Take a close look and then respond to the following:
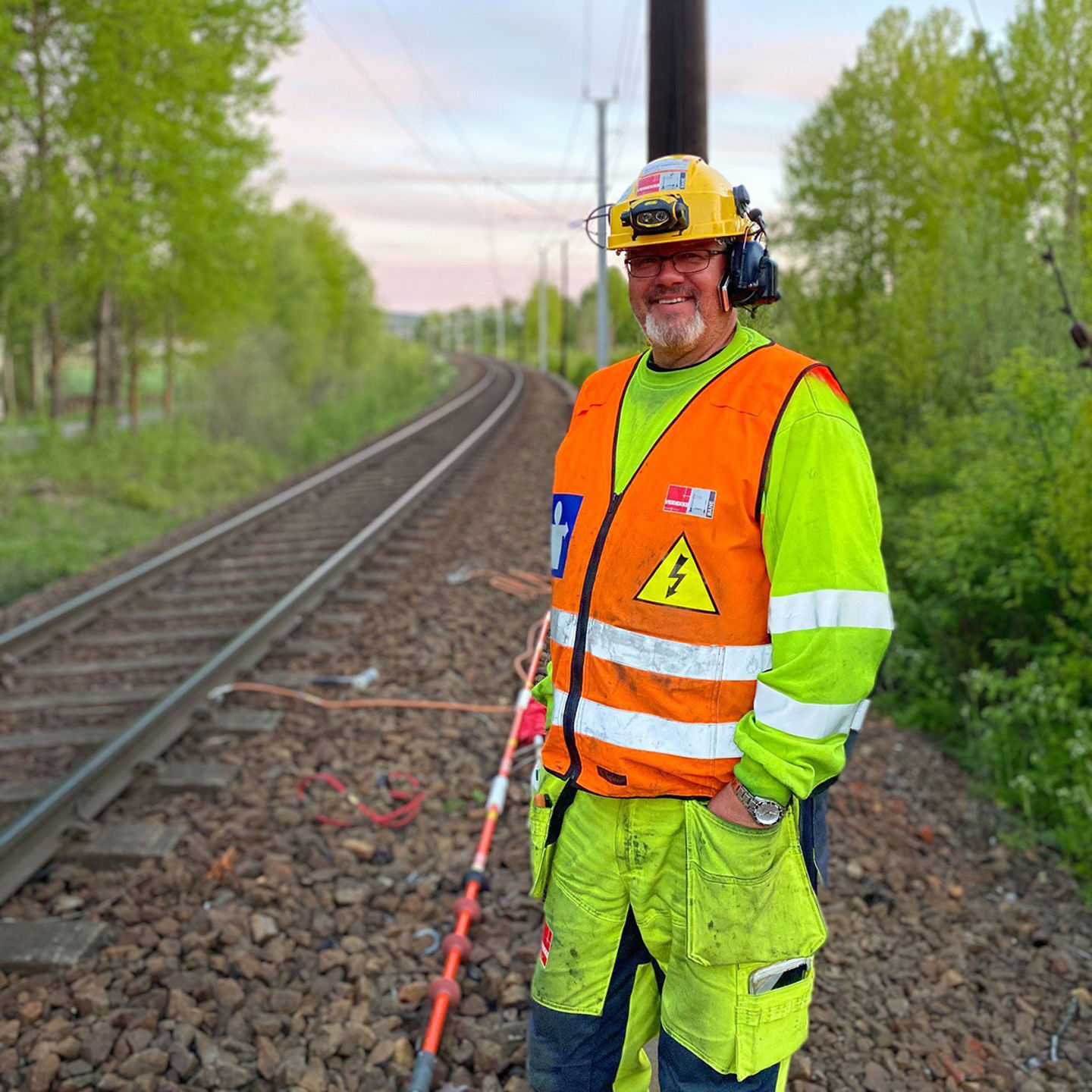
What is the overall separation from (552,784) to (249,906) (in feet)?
6.89

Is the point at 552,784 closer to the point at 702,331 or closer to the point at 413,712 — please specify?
the point at 702,331

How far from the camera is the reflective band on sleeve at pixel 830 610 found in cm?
178

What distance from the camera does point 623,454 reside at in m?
2.15

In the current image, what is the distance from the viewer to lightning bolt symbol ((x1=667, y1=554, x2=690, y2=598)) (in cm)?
197

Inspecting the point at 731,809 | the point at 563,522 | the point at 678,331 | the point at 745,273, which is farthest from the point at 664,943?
the point at 745,273

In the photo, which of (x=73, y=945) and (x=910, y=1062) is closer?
(x=910, y=1062)

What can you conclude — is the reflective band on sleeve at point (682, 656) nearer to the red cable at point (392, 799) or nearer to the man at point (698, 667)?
the man at point (698, 667)

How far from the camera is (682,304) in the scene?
2113 mm

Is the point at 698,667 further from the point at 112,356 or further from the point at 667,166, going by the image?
the point at 112,356

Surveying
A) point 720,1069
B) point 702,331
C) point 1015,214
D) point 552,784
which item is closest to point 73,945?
point 552,784

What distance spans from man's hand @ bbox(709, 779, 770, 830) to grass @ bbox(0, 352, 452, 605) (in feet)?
34.1

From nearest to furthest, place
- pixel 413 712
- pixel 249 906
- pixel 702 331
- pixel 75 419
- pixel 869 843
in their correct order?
pixel 702 331
pixel 249 906
pixel 869 843
pixel 413 712
pixel 75 419

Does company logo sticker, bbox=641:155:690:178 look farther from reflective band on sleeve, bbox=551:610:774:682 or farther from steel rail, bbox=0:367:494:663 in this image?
steel rail, bbox=0:367:494:663

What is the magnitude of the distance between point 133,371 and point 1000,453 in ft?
86.4
